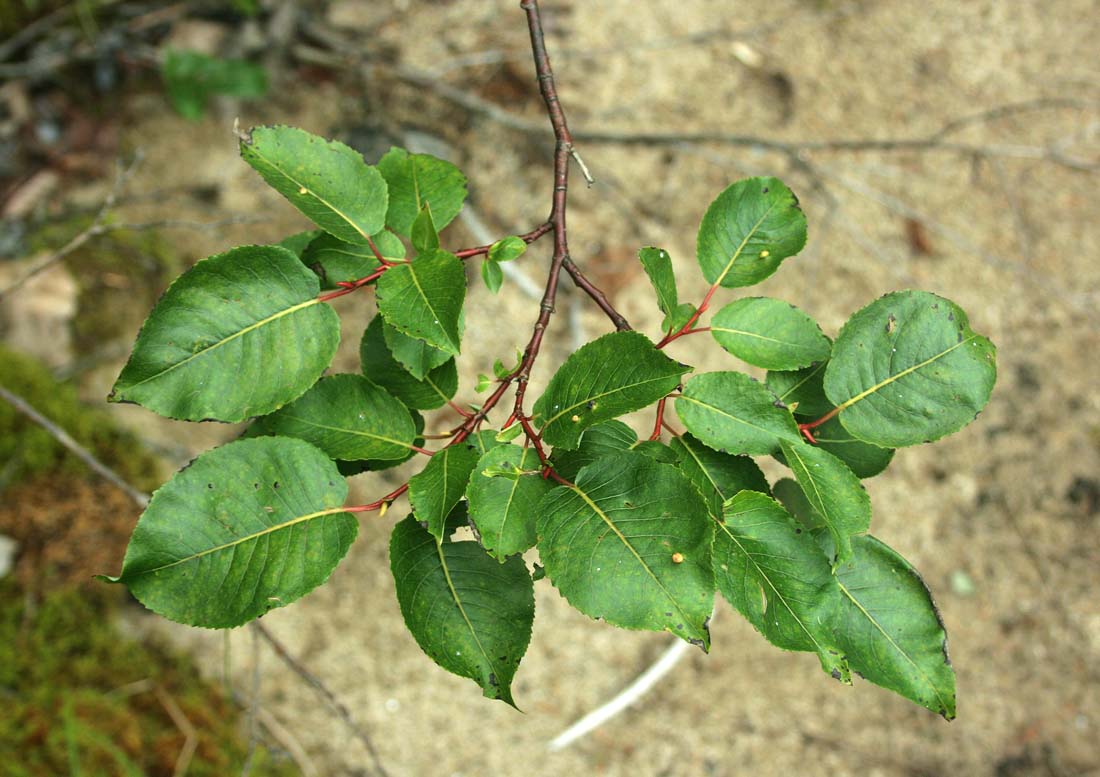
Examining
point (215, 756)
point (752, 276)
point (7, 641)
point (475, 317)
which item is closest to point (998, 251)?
point (475, 317)

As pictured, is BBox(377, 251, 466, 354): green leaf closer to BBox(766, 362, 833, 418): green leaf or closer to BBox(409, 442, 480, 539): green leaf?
BBox(409, 442, 480, 539): green leaf

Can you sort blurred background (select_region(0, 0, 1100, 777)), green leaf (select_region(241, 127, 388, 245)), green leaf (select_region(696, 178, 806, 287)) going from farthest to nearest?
1. blurred background (select_region(0, 0, 1100, 777))
2. green leaf (select_region(696, 178, 806, 287))
3. green leaf (select_region(241, 127, 388, 245))

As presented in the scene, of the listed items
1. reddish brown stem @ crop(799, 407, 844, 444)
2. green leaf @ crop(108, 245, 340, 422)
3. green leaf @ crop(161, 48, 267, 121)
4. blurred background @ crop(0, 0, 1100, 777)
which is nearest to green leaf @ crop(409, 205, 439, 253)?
green leaf @ crop(108, 245, 340, 422)

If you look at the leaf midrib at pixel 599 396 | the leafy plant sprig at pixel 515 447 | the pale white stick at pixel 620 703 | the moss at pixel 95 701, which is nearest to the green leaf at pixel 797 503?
the leafy plant sprig at pixel 515 447

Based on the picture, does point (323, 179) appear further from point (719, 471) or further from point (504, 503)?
point (719, 471)

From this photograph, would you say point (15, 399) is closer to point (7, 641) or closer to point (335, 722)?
point (7, 641)

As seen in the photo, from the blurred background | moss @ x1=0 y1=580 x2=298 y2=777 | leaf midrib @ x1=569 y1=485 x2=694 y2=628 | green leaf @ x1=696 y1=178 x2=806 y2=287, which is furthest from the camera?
the blurred background

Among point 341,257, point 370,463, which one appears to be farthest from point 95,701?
point 341,257

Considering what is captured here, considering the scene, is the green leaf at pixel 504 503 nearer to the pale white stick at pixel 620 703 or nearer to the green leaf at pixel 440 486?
the green leaf at pixel 440 486
